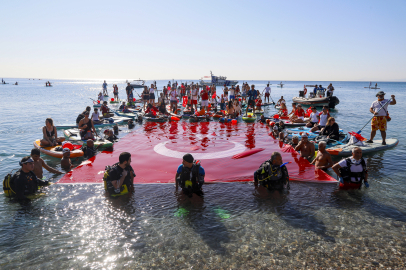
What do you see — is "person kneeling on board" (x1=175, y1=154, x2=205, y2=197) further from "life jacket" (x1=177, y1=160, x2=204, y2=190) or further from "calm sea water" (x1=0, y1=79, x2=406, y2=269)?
"calm sea water" (x1=0, y1=79, x2=406, y2=269)

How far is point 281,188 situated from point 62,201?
672cm

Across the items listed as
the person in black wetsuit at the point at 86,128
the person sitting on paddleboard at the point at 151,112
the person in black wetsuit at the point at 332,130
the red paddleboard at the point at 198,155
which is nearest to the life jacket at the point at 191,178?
the red paddleboard at the point at 198,155

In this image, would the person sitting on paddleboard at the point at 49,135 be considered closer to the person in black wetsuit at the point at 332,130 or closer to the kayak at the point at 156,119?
the kayak at the point at 156,119

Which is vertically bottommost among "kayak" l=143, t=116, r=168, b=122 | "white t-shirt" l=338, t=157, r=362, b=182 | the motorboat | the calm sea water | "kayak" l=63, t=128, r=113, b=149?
the calm sea water

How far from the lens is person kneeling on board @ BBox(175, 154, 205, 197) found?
6930mm

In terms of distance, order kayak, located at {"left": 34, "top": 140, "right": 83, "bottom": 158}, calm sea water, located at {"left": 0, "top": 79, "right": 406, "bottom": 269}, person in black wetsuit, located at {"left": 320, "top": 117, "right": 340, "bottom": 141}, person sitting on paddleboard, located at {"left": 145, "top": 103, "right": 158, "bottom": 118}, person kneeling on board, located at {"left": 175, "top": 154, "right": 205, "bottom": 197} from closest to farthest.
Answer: calm sea water, located at {"left": 0, "top": 79, "right": 406, "bottom": 269}, person kneeling on board, located at {"left": 175, "top": 154, "right": 205, "bottom": 197}, kayak, located at {"left": 34, "top": 140, "right": 83, "bottom": 158}, person in black wetsuit, located at {"left": 320, "top": 117, "right": 340, "bottom": 141}, person sitting on paddleboard, located at {"left": 145, "top": 103, "right": 158, "bottom": 118}

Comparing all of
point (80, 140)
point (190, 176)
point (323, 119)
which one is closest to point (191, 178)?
point (190, 176)

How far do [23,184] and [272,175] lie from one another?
736 centimetres

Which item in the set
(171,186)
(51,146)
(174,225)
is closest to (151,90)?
(51,146)

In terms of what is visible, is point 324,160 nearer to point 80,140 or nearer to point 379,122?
point 379,122

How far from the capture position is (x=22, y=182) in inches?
281

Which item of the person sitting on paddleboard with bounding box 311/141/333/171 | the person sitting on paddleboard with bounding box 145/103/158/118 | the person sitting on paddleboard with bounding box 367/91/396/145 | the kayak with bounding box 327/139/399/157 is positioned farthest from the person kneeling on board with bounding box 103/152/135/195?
the person sitting on paddleboard with bounding box 145/103/158/118

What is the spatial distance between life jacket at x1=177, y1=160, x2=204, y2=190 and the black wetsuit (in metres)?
4.48

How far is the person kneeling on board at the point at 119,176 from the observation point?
23.2ft
